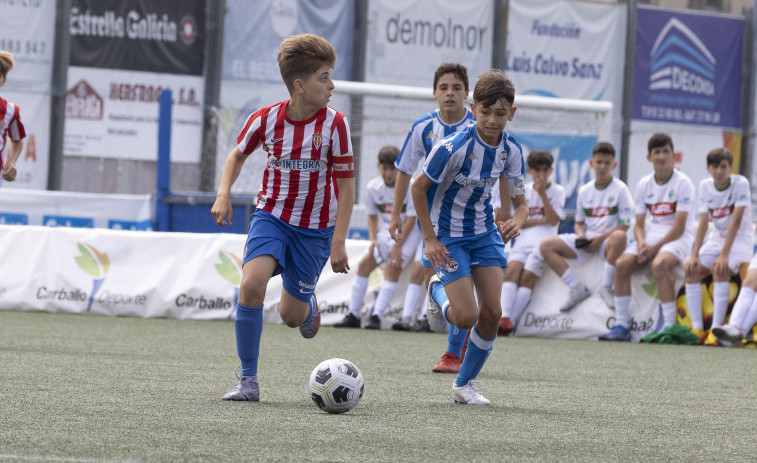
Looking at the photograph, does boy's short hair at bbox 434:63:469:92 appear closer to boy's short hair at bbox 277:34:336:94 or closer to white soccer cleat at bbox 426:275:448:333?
white soccer cleat at bbox 426:275:448:333

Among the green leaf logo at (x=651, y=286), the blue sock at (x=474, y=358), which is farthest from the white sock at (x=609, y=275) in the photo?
the blue sock at (x=474, y=358)

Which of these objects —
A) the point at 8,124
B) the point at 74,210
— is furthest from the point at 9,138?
the point at 74,210

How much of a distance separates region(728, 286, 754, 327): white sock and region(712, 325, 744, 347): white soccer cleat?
0.07m

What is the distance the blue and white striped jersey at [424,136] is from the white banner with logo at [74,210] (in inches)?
248

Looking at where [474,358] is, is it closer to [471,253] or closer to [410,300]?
[471,253]

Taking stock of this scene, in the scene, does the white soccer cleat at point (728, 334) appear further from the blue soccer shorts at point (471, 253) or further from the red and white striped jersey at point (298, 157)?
the red and white striped jersey at point (298, 157)

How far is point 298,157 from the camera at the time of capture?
16.8 ft

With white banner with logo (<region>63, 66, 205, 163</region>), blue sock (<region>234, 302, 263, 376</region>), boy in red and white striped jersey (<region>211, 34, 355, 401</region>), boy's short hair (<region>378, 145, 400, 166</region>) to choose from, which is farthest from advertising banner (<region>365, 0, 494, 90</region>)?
blue sock (<region>234, 302, 263, 376</region>)

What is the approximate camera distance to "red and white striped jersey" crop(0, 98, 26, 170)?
7590mm

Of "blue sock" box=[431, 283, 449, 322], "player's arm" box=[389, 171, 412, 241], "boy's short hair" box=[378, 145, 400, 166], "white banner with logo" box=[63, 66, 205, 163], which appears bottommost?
"blue sock" box=[431, 283, 449, 322]

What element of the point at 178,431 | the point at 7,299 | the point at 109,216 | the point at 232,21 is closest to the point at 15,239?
the point at 7,299

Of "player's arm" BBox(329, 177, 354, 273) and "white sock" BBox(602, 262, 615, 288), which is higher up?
"player's arm" BBox(329, 177, 354, 273)

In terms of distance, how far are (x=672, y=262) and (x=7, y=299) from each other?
614 centimetres

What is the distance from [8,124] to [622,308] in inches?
226
